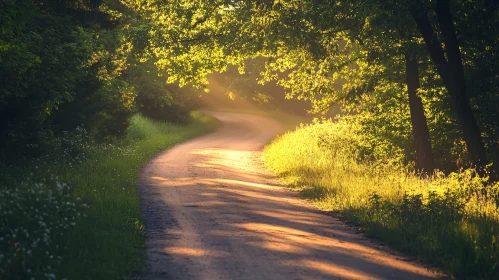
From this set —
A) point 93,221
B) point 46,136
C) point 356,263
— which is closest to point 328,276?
point 356,263

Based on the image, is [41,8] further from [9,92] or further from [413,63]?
[413,63]

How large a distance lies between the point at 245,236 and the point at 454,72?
8178 millimetres

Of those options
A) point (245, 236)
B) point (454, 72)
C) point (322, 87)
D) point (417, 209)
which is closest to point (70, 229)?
point (245, 236)

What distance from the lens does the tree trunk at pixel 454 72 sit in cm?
1522

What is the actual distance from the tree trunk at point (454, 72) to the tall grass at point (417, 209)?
3.25 ft

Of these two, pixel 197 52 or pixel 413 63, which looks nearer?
pixel 413 63

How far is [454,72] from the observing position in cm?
1557

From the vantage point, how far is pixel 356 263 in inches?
337

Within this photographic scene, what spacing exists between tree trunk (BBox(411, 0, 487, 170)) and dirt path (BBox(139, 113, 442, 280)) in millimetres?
4798

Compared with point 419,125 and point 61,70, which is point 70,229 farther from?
point 419,125

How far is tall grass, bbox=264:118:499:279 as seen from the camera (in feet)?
28.8

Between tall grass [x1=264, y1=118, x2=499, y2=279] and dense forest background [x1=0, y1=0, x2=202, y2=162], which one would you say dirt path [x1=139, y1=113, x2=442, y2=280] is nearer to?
tall grass [x1=264, y1=118, x2=499, y2=279]

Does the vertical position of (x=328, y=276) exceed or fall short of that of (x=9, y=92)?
it falls short

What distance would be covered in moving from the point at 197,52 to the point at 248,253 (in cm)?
1436
